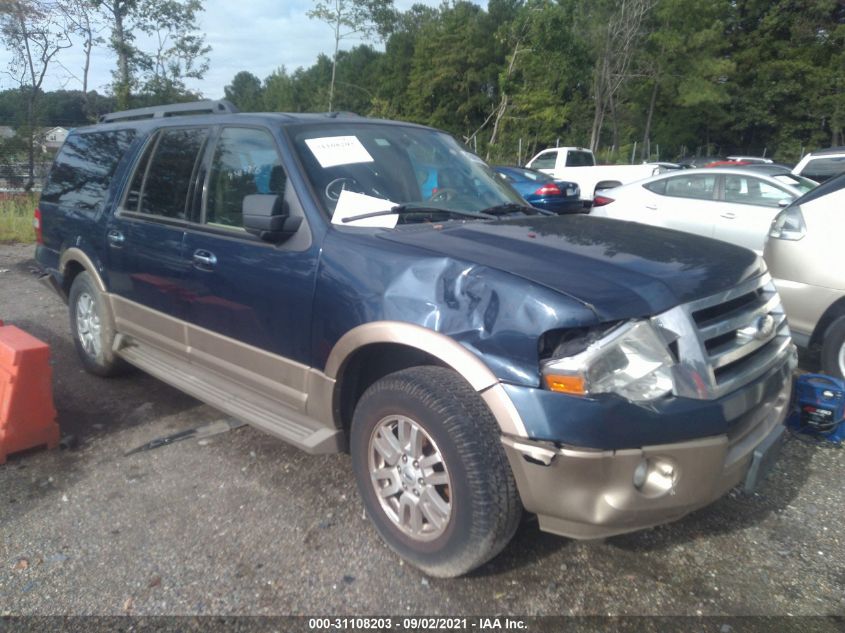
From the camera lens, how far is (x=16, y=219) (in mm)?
12109

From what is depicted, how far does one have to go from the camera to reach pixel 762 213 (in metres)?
7.38

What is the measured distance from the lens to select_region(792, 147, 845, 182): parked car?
1166cm

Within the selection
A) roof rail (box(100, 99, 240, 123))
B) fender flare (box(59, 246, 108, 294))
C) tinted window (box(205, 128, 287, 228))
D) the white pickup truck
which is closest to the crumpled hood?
tinted window (box(205, 128, 287, 228))

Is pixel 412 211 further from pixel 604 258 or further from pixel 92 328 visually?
pixel 92 328

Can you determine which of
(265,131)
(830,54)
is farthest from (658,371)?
(830,54)

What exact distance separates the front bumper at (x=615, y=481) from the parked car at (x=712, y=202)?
5571 mm

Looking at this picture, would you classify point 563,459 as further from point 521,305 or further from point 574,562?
point 574,562

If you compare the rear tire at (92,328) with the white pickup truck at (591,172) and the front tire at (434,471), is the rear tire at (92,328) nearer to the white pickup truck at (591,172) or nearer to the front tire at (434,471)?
the front tire at (434,471)

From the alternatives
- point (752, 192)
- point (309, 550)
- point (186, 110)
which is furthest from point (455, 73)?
point (309, 550)

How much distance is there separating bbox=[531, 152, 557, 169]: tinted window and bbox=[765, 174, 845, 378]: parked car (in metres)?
15.0

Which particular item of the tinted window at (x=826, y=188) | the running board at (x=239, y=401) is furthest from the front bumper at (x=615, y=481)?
the tinted window at (x=826, y=188)

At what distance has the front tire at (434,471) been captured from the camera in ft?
7.81

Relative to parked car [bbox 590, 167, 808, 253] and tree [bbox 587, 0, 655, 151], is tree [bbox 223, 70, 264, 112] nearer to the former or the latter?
tree [bbox 587, 0, 655, 151]

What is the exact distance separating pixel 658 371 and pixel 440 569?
3.77 ft
